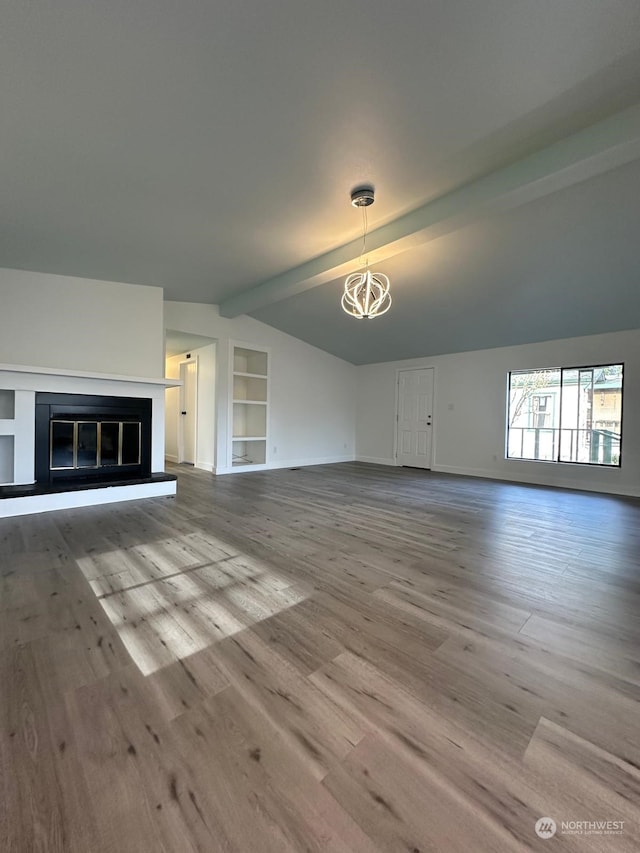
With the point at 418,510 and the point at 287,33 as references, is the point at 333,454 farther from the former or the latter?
the point at 287,33

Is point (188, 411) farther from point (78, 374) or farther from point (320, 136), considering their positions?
point (320, 136)

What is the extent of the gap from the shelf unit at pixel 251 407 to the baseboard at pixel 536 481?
352 cm

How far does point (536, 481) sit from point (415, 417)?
253 cm

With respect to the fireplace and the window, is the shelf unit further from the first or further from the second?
the window

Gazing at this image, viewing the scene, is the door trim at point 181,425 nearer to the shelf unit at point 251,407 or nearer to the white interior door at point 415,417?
the shelf unit at point 251,407

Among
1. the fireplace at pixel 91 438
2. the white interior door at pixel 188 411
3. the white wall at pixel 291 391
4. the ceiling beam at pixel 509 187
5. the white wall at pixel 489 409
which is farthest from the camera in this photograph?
the white interior door at pixel 188 411

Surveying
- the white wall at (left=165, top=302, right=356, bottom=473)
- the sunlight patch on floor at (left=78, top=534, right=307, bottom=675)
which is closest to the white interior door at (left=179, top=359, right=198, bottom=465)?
the white wall at (left=165, top=302, right=356, bottom=473)

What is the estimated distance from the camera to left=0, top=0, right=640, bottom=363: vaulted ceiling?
1716 mm

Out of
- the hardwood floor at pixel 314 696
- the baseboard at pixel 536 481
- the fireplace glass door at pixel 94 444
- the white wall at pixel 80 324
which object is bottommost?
the hardwood floor at pixel 314 696

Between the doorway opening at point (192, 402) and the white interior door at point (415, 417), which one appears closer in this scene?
the doorway opening at point (192, 402)

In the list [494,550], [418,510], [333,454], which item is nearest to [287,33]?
[494,550]

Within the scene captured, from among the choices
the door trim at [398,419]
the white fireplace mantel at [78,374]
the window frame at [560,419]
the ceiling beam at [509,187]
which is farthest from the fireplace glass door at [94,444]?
the window frame at [560,419]

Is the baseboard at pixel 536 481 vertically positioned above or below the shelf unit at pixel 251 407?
below

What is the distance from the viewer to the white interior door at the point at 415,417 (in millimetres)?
7637
